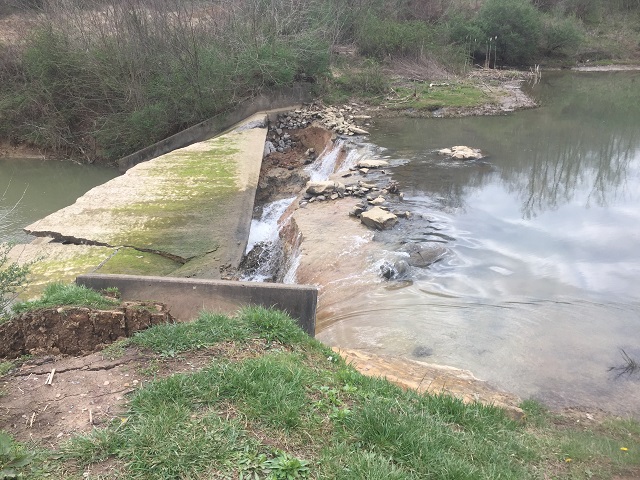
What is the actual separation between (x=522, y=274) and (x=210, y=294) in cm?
441

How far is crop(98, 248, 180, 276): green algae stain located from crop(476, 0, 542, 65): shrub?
24.3 meters

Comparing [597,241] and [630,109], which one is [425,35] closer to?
[630,109]

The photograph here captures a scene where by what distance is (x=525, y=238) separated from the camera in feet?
26.9

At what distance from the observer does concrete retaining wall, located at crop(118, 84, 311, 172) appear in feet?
49.2

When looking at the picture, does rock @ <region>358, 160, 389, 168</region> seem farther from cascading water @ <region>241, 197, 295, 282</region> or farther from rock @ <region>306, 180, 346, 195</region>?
cascading water @ <region>241, 197, 295, 282</region>

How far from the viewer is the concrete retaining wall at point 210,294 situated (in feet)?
15.4

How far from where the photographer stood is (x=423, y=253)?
743 centimetres

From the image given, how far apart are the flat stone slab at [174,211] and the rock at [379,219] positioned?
6.25 feet

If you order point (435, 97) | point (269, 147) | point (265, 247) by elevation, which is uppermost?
point (435, 97)

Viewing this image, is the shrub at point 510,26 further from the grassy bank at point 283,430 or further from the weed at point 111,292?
the grassy bank at point 283,430

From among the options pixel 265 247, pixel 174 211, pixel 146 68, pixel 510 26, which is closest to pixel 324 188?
pixel 265 247

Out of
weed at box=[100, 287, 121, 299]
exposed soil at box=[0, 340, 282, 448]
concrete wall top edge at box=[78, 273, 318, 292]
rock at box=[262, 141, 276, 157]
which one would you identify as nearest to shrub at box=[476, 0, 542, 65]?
rock at box=[262, 141, 276, 157]

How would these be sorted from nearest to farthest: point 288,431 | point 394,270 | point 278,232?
point 288,431, point 394,270, point 278,232

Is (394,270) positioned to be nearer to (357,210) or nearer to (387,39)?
(357,210)
